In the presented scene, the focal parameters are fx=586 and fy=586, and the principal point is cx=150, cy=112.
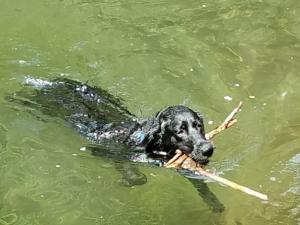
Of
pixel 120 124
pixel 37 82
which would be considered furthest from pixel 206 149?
pixel 37 82

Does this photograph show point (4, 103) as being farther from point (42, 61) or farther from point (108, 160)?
point (108, 160)

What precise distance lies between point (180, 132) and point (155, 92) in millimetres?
2182

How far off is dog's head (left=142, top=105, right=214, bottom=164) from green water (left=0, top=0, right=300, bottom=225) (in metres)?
0.32

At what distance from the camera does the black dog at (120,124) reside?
5906 mm

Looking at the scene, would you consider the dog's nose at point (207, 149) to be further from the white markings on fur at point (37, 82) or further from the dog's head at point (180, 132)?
the white markings on fur at point (37, 82)

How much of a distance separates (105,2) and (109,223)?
5901 mm

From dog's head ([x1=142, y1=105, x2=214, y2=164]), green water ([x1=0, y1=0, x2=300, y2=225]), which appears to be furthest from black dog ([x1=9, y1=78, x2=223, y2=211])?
green water ([x1=0, y1=0, x2=300, y2=225])

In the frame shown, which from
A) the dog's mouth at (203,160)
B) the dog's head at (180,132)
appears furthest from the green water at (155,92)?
the dog's mouth at (203,160)

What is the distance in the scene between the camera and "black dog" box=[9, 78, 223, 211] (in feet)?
19.4

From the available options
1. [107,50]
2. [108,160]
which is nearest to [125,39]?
[107,50]

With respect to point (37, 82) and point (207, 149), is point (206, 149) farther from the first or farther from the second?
point (37, 82)

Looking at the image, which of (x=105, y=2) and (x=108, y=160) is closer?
(x=108, y=160)

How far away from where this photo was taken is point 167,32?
9.51 meters

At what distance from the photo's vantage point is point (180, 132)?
592 centimetres
